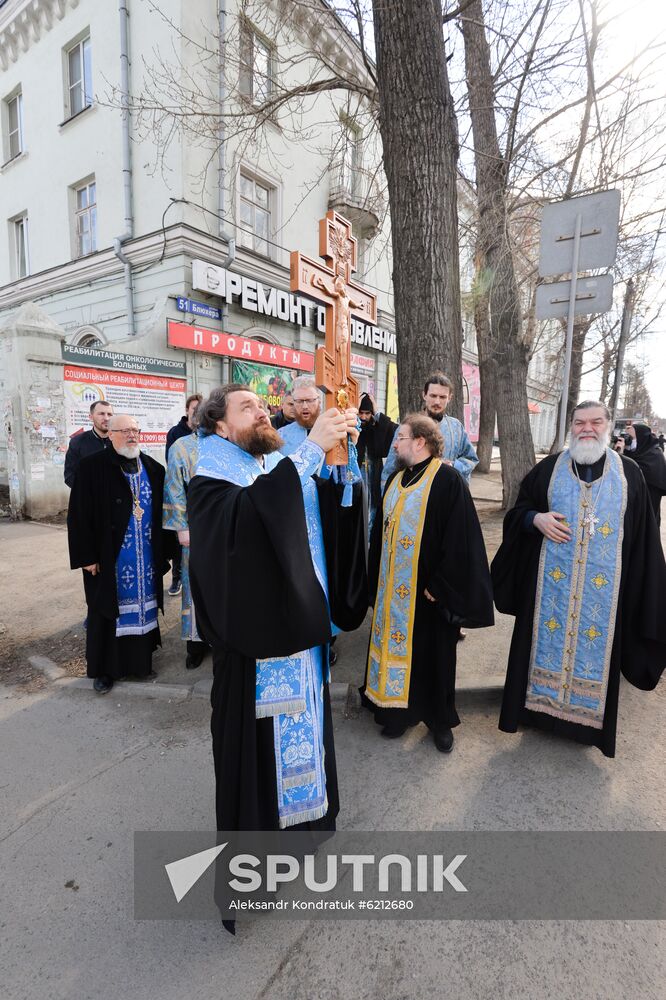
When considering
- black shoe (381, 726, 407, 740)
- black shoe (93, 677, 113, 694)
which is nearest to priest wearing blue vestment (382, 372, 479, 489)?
black shoe (381, 726, 407, 740)

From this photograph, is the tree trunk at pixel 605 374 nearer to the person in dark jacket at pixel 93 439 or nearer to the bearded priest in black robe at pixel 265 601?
the person in dark jacket at pixel 93 439

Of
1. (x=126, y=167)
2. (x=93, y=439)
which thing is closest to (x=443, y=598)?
(x=93, y=439)

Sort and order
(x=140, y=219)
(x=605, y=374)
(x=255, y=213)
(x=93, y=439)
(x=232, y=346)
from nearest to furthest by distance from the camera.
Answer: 1. (x=93, y=439)
2. (x=140, y=219)
3. (x=232, y=346)
4. (x=255, y=213)
5. (x=605, y=374)

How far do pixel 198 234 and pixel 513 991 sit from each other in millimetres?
11882

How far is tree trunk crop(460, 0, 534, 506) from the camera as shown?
6.63 metres

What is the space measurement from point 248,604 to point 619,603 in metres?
2.27

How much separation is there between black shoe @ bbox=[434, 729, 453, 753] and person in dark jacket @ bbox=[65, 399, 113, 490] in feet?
12.7

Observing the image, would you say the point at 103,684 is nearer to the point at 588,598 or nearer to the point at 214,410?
the point at 214,410

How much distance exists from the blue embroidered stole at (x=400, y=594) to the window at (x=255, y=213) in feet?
35.2

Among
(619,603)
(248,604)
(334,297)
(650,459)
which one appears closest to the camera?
(248,604)

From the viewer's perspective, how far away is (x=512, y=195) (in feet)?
23.7

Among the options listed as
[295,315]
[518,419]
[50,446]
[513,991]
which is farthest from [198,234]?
[513,991]

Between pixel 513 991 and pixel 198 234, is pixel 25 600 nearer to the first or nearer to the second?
pixel 513 991

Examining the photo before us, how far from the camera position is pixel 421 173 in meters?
4.21
